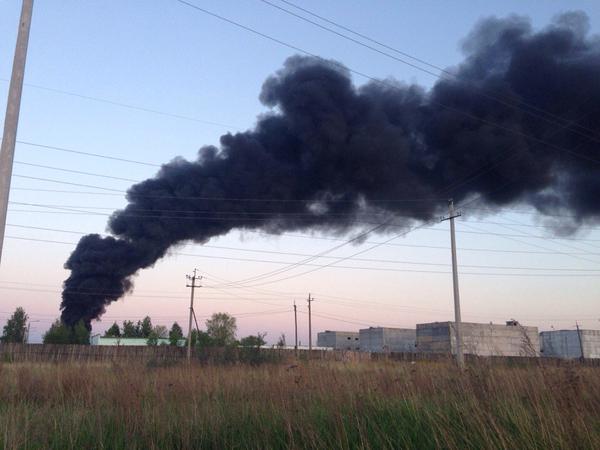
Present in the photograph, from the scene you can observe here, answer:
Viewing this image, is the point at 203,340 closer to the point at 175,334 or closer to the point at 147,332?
the point at 175,334

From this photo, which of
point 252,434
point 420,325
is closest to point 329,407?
point 252,434

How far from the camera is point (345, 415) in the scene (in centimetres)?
656

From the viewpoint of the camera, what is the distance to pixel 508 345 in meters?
68.4

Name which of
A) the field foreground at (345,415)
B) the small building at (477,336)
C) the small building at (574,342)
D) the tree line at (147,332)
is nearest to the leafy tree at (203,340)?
the tree line at (147,332)

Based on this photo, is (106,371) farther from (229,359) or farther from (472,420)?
(229,359)

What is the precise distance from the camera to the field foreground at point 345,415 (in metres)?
5.03

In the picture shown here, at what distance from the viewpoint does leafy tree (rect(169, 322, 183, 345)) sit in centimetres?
6639

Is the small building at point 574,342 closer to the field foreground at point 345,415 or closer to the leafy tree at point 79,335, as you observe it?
the leafy tree at point 79,335

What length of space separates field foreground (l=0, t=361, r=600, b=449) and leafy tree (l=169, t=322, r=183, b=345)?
57831 millimetres

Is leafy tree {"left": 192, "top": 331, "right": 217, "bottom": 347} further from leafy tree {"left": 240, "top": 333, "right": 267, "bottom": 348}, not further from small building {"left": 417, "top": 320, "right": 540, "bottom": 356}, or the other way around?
small building {"left": 417, "top": 320, "right": 540, "bottom": 356}

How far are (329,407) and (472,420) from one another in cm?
226

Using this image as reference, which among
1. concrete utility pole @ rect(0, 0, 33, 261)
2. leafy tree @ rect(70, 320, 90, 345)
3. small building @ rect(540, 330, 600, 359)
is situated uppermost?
concrete utility pole @ rect(0, 0, 33, 261)

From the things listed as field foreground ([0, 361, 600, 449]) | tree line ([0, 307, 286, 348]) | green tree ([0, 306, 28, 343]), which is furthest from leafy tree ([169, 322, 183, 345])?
field foreground ([0, 361, 600, 449])

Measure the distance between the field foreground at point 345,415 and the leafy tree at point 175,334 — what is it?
2277 inches
